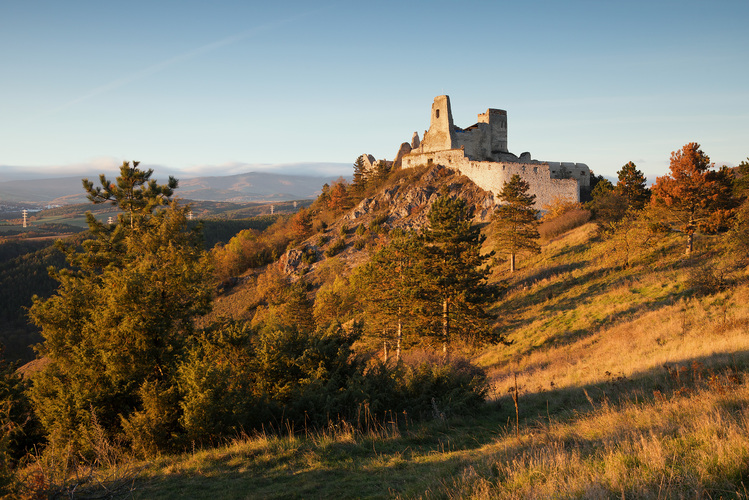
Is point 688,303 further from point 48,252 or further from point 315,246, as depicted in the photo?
point 48,252

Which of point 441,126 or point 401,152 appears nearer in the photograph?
point 441,126

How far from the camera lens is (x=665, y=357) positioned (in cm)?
1096

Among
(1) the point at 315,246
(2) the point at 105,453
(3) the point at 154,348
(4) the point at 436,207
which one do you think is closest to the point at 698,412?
(2) the point at 105,453

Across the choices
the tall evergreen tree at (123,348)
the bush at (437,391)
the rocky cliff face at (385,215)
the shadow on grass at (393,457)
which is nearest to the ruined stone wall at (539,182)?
the rocky cliff face at (385,215)

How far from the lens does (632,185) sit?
3781 cm

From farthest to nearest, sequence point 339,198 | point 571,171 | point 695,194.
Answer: point 339,198
point 571,171
point 695,194

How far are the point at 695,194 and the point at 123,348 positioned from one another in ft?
95.8

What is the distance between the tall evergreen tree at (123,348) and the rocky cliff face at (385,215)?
38111 mm

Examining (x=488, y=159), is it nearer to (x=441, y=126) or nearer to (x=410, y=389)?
(x=441, y=126)

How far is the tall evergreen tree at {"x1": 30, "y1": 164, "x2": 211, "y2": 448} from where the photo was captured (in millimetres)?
8820

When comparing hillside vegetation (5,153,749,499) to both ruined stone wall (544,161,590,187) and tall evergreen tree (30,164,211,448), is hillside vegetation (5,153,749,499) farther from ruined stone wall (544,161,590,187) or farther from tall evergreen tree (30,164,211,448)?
ruined stone wall (544,161,590,187)

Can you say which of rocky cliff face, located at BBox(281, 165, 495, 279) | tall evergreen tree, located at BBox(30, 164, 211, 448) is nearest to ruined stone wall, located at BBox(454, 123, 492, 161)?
rocky cliff face, located at BBox(281, 165, 495, 279)

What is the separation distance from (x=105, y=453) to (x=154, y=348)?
2932 mm

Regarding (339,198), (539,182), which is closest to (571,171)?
(539,182)
